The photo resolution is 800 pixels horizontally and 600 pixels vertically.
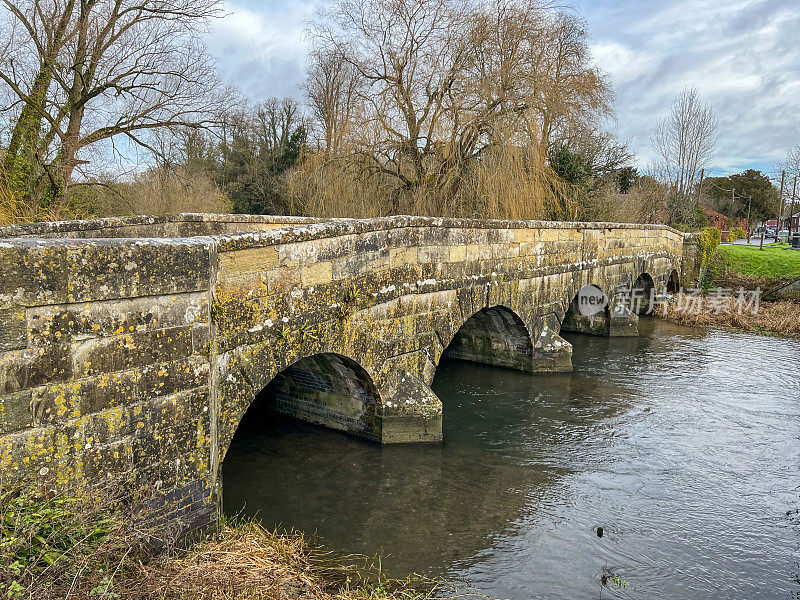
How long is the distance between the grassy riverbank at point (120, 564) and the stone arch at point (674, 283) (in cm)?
1937

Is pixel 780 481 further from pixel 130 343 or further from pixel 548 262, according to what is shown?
pixel 130 343

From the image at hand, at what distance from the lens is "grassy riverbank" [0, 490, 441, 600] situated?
2711mm

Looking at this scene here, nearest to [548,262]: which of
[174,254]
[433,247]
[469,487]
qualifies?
[433,247]

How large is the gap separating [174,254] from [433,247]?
435cm

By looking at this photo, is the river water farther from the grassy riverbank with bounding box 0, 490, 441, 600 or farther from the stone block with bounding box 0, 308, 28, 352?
the stone block with bounding box 0, 308, 28, 352

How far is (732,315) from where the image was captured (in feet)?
56.7

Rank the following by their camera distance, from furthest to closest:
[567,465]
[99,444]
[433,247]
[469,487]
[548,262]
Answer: [548,262] → [433,247] → [567,465] → [469,487] → [99,444]

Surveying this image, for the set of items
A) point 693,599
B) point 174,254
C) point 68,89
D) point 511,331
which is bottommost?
point 693,599

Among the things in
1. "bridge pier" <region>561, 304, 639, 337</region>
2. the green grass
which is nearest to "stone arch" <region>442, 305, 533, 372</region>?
"bridge pier" <region>561, 304, 639, 337</region>

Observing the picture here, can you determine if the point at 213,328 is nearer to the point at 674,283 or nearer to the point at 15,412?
the point at 15,412

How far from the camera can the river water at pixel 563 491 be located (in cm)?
497

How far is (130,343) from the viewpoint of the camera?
346 centimetres

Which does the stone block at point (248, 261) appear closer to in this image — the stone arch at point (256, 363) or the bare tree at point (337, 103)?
the stone arch at point (256, 363)

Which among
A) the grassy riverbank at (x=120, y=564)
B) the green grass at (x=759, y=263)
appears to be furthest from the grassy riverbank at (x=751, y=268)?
the grassy riverbank at (x=120, y=564)
